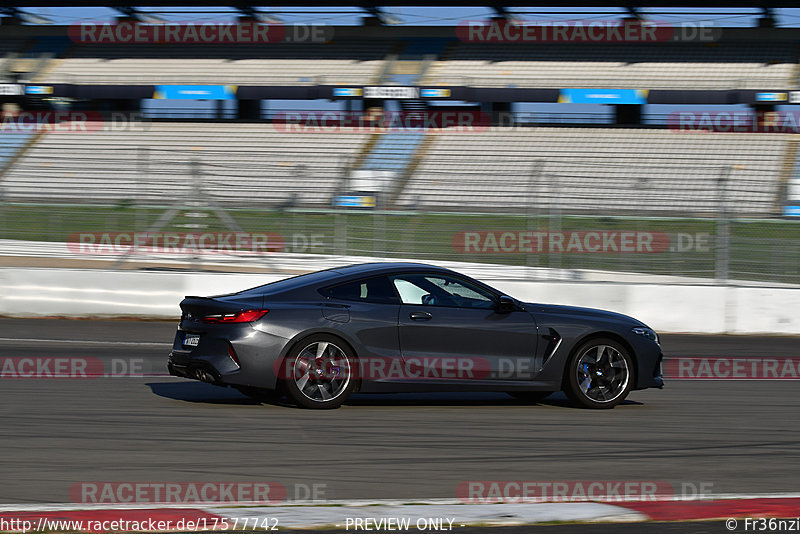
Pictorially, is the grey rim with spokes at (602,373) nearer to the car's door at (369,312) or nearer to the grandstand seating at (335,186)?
the car's door at (369,312)

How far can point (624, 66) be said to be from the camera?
35438 mm

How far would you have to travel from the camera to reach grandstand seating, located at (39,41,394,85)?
36.2 metres

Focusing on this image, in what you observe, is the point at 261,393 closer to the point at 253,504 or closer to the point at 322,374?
the point at 322,374

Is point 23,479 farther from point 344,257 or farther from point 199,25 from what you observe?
point 199,25

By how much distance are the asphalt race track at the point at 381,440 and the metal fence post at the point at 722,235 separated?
542 centimetres

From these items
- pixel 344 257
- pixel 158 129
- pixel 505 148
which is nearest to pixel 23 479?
pixel 344 257

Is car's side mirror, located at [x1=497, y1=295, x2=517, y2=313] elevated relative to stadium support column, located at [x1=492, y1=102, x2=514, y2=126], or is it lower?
lower

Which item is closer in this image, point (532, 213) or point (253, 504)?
point (253, 504)

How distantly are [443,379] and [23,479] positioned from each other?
3.54 meters

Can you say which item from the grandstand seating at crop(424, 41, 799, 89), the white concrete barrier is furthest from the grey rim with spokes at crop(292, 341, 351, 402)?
the grandstand seating at crop(424, 41, 799, 89)

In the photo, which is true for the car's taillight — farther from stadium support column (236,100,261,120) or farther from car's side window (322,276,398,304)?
stadium support column (236,100,261,120)

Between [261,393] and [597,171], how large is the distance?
72.7 feet

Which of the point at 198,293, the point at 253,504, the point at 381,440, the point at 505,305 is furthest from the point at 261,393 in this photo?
the point at 198,293

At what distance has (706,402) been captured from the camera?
891 centimetres
